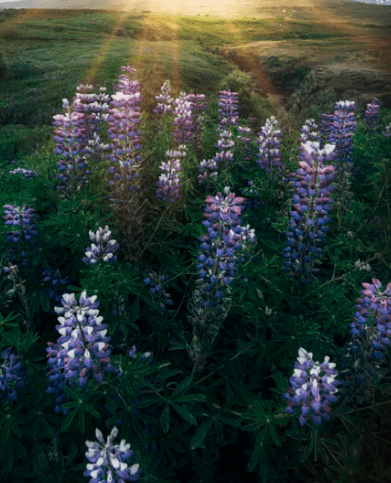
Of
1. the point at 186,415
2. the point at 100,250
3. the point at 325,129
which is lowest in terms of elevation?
the point at 186,415

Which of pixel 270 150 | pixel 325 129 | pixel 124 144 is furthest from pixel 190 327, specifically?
pixel 325 129

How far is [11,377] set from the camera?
2.31 m

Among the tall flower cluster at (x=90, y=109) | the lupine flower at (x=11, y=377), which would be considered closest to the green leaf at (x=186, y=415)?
the lupine flower at (x=11, y=377)

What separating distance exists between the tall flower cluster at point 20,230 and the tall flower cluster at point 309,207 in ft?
6.64

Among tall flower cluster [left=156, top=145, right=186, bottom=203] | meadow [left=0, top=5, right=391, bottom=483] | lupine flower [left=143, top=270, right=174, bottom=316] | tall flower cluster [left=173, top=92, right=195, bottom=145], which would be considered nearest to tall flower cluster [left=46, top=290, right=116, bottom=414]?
meadow [left=0, top=5, right=391, bottom=483]

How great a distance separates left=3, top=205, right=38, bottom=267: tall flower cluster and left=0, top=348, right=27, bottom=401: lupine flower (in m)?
1.01

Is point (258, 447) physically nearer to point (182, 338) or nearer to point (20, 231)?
point (182, 338)

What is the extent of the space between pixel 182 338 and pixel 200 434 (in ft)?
2.14

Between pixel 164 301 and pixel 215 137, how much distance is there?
366 cm

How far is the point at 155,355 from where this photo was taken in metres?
2.98

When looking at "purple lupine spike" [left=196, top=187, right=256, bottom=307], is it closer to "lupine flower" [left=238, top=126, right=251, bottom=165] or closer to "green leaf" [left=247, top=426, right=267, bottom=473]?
"green leaf" [left=247, top=426, right=267, bottom=473]

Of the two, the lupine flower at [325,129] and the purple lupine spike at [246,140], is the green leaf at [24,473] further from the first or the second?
the lupine flower at [325,129]

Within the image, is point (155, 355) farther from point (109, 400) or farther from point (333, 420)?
point (333, 420)

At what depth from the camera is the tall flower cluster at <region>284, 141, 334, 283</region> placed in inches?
105
